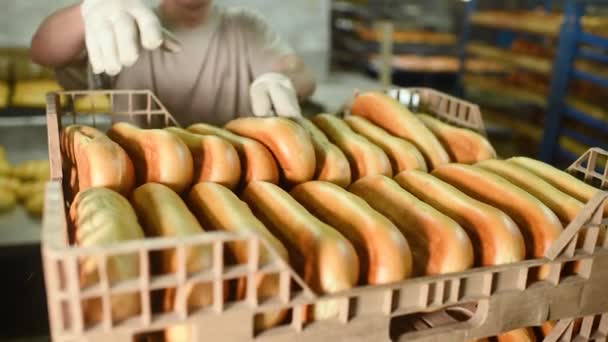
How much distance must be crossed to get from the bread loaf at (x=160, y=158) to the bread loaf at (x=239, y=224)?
0.11 ft

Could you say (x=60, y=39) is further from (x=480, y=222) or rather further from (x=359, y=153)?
(x=480, y=222)

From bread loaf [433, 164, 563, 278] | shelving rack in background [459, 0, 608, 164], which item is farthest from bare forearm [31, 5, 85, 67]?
shelving rack in background [459, 0, 608, 164]

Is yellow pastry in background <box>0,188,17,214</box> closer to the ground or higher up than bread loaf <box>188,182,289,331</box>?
closer to the ground

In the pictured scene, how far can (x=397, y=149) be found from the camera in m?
1.28

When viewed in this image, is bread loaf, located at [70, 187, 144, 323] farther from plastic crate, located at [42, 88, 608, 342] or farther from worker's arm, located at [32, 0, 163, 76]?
worker's arm, located at [32, 0, 163, 76]

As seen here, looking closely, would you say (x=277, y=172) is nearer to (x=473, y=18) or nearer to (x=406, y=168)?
(x=406, y=168)

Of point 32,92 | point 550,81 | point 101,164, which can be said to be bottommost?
point 550,81

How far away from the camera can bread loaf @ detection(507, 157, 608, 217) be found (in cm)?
112

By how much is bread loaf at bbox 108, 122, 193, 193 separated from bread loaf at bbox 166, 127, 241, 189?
0.14 feet

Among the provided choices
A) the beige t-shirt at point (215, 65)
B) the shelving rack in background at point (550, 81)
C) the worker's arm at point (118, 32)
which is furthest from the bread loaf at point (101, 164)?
the shelving rack in background at point (550, 81)

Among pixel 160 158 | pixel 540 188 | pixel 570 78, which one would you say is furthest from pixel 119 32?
pixel 570 78

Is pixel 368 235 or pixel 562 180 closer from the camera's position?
pixel 368 235

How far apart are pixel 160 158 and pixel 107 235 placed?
0.97 feet

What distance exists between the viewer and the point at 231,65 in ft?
7.30
